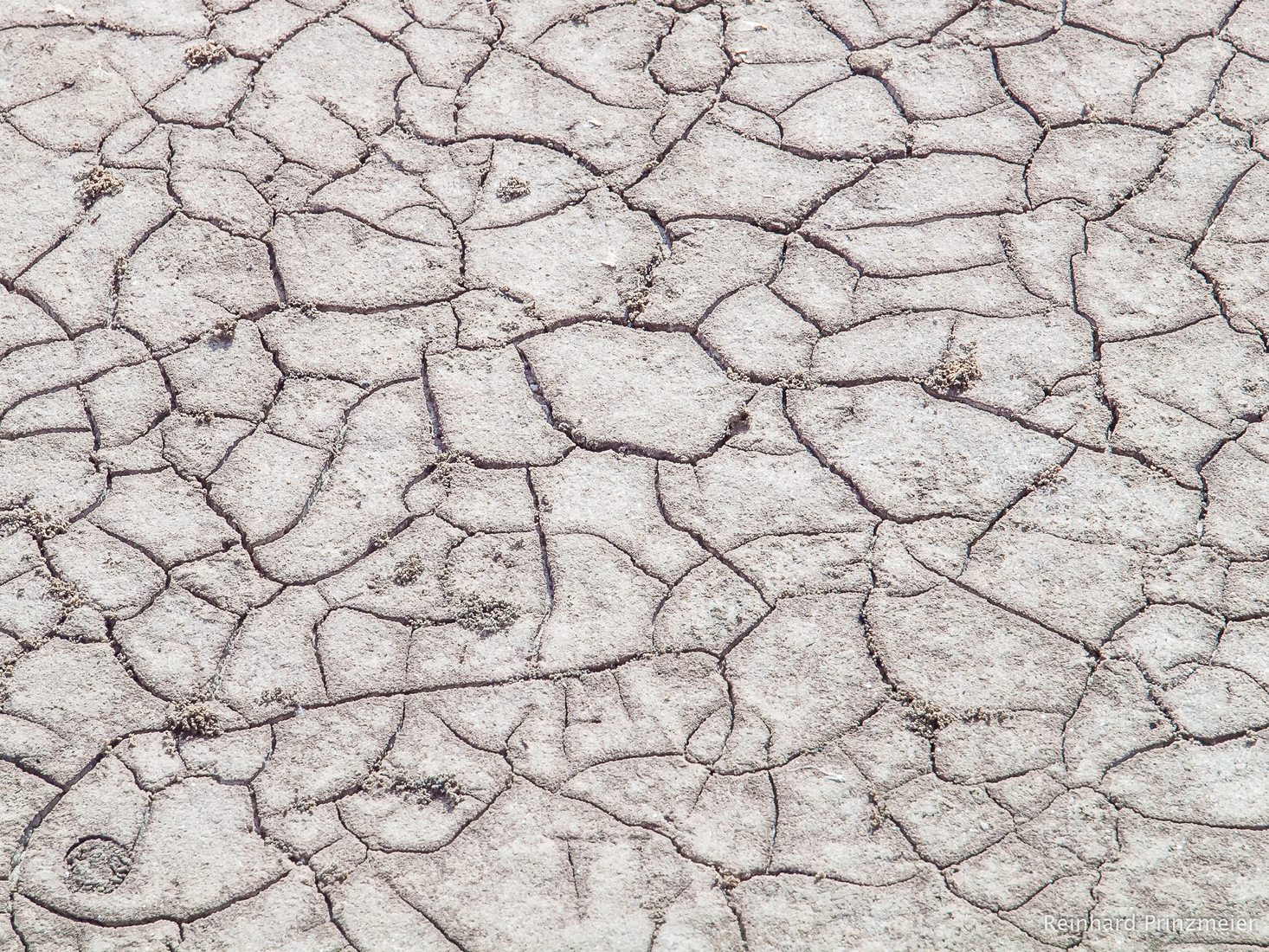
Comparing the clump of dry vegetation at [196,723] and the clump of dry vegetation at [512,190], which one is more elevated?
the clump of dry vegetation at [512,190]

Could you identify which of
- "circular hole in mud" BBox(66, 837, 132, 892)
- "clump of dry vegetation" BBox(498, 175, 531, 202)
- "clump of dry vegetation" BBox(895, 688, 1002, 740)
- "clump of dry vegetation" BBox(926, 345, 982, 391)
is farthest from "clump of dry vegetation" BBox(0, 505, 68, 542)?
"clump of dry vegetation" BBox(926, 345, 982, 391)

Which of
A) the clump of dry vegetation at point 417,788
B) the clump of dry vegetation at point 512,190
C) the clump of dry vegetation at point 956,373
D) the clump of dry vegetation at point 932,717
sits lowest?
the clump of dry vegetation at point 417,788

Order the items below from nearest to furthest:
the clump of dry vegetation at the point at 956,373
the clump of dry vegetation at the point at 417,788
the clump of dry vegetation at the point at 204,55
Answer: the clump of dry vegetation at the point at 417,788, the clump of dry vegetation at the point at 956,373, the clump of dry vegetation at the point at 204,55

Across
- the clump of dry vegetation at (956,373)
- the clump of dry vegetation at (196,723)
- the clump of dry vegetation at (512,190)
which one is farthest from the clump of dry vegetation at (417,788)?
the clump of dry vegetation at (512,190)

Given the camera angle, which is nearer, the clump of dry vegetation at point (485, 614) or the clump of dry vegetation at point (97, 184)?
the clump of dry vegetation at point (485, 614)

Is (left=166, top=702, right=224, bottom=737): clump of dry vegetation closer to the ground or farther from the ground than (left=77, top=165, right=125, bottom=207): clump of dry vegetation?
closer to the ground

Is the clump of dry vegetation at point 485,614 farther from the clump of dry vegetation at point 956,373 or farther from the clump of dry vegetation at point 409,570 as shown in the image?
the clump of dry vegetation at point 956,373

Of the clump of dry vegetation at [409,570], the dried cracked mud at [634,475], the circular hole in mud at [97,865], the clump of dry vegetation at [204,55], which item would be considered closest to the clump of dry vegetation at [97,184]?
the dried cracked mud at [634,475]

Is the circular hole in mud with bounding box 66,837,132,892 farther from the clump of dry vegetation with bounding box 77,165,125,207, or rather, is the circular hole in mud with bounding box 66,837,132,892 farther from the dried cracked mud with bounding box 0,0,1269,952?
the clump of dry vegetation with bounding box 77,165,125,207

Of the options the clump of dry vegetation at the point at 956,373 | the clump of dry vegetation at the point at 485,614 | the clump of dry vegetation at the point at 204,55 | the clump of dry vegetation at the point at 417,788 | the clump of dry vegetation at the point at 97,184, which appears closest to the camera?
the clump of dry vegetation at the point at 417,788
